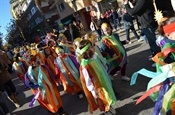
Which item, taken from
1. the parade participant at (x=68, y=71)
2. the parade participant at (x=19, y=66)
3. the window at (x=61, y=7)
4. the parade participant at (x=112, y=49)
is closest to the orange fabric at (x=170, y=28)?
the parade participant at (x=112, y=49)

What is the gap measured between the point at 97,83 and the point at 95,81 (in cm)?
5

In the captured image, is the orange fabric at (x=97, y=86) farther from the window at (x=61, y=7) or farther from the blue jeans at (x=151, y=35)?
the window at (x=61, y=7)

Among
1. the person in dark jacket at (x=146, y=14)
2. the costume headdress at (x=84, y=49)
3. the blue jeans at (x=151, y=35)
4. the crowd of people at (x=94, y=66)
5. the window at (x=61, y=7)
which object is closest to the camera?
the crowd of people at (x=94, y=66)

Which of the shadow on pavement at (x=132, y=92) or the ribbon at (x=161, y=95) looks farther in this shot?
the shadow on pavement at (x=132, y=92)

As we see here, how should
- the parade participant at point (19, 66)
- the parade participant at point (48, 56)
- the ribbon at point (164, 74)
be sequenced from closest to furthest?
the ribbon at point (164, 74)
the parade participant at point (48, 56)
the parade participant at point (19, 66)

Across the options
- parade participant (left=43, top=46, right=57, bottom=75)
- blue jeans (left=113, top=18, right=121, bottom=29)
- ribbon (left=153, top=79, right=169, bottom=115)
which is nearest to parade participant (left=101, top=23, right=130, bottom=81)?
parade participant (left=43, top=46, right=57, bottom=75)

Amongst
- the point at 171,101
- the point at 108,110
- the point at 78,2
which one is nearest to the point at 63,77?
the point at 108,110

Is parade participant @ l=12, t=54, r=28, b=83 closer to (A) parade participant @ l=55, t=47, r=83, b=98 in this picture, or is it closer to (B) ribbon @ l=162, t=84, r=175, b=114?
(A) parade participant @ l=55, t=47, r=83, b=98

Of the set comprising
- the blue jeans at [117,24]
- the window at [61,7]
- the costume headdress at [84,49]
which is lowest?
the blue jeans at [117,24]

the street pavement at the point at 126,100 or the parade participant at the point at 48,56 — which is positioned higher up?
the parade participant at the point at 48,56

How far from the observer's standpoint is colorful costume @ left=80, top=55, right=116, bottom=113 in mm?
4859

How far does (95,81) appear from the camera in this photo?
4910 mm

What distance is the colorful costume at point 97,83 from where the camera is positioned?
4859 millimetres

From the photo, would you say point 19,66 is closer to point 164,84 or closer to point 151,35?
point 151,35
